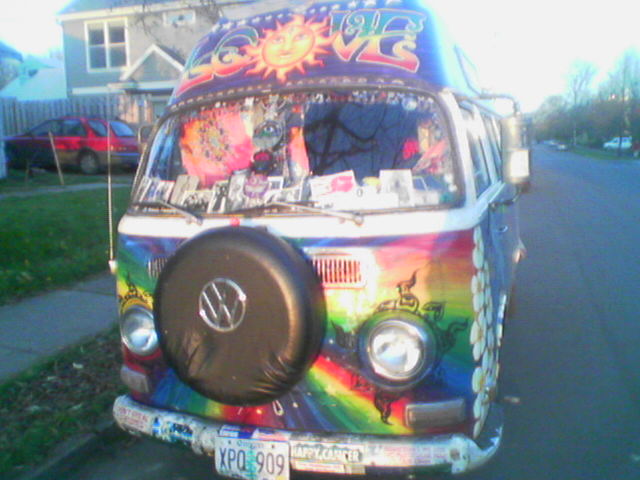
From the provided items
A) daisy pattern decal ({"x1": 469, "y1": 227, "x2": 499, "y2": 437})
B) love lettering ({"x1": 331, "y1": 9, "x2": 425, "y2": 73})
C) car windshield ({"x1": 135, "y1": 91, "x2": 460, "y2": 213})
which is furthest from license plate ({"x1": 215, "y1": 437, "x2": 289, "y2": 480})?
love lettering ({"x1": 331, "y1": 9, "x2": 425, "y2": 73})

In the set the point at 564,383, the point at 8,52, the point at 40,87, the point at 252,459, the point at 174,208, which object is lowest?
the point at 564,383

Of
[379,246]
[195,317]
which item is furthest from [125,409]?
[379,246]

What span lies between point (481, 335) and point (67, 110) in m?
21.0

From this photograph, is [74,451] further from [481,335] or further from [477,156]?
[477,156]

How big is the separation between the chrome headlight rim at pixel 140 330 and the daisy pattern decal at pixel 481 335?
5.34 feet

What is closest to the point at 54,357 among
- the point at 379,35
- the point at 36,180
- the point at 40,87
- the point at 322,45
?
the point at 322,45

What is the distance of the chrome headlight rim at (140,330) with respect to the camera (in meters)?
3.56

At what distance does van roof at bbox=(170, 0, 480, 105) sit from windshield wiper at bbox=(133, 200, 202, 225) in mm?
715

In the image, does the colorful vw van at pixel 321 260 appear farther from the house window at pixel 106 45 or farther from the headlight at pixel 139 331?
the house window at pixel 106 45

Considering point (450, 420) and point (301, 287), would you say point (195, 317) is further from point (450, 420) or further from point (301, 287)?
point (450, 420)

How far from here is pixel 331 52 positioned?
3.75 meters

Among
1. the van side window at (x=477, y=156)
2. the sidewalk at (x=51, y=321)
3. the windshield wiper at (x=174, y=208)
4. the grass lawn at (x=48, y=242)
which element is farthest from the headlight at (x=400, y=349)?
the grass lawn at (x=48, y=242)

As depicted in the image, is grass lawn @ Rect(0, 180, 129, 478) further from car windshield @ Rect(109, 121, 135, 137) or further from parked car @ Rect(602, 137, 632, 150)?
parked car @ Rect(602, 137, 632, 150)

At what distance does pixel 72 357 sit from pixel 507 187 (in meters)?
3.76
